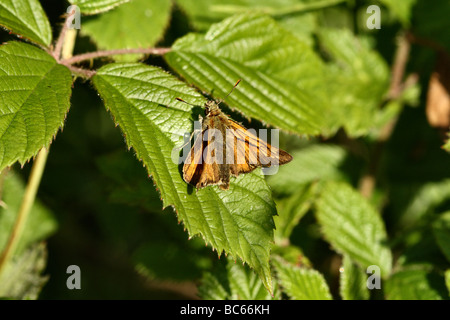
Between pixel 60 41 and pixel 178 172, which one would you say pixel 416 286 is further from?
pixel 60 41

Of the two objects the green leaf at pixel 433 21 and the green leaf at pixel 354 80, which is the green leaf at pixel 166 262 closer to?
the green leaf at pixel 354 80

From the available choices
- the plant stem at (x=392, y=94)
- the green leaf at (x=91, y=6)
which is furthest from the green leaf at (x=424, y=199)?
the green leaf at (x=91, y=6)

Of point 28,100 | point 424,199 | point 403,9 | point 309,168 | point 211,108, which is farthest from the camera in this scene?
point 424,199

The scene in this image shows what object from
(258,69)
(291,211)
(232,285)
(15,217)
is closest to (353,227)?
(291,211)

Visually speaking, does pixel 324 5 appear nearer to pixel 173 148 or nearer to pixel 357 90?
pixel 357 90

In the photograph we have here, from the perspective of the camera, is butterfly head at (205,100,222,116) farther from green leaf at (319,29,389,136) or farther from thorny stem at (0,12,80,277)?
green leaf at (319,29,389,136)
